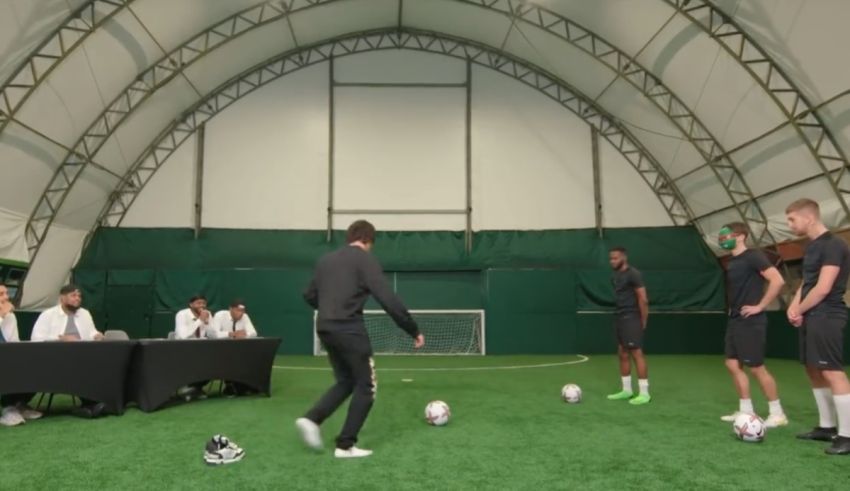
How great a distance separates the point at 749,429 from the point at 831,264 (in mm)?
1662

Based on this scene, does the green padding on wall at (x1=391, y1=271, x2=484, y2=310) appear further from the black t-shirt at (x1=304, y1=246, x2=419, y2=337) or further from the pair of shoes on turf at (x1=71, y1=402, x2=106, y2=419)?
the black t-shirt at (x1=304, y1=246, x2=419, y2=337)

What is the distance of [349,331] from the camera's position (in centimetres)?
498

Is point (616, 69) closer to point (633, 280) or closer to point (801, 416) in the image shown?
point (633, 280)

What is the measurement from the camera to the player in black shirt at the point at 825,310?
16.9 feet

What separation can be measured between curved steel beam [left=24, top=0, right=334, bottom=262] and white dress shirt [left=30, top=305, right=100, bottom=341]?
1013cm

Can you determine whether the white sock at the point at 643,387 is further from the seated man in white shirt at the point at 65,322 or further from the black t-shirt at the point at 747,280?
the seated man in white shirt at the point at 65,322

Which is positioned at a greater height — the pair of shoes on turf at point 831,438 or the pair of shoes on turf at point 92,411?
the pair of shoes on turf at point 831,438

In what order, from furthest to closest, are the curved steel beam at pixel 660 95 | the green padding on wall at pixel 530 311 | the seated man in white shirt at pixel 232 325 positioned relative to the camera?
the green padding on wall at pixel 530 311, the curved steel beam at pixel 660 95, the seated man in white shirt at pixel 232 325

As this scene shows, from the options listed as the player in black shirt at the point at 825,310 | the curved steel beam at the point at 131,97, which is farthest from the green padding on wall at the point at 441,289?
the player in black shirt at the point at 825,310

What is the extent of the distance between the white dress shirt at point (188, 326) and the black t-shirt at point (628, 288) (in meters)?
6.75

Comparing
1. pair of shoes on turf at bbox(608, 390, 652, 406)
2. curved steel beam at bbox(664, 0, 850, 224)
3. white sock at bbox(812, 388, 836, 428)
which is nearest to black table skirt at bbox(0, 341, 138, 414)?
pair of shoes on turf at bbox(608, 390, 652, 406)

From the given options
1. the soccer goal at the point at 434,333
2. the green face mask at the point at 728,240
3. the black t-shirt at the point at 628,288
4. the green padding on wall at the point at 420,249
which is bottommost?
the soccer goal at the point at 434,333

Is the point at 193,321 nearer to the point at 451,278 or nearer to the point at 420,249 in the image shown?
the point at 420,249

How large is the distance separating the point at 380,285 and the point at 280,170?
52.5 ft
